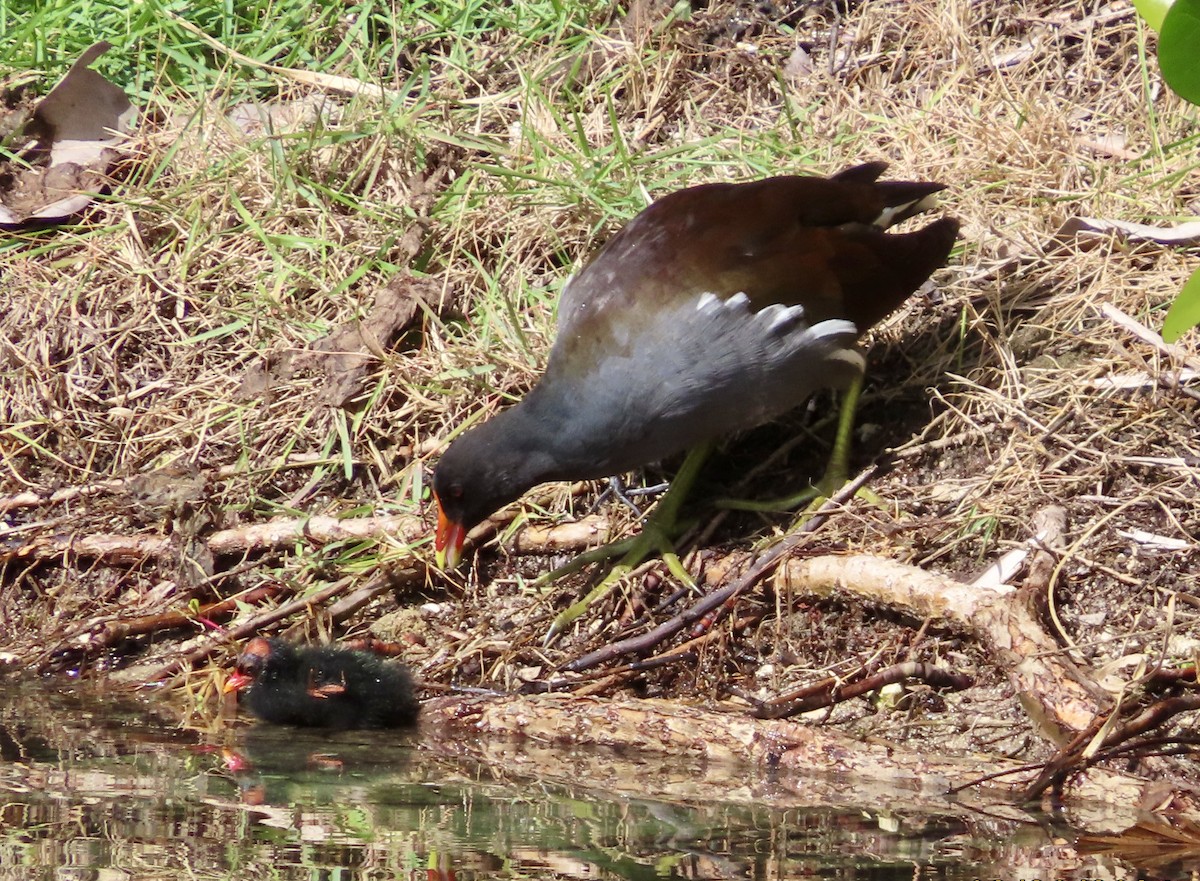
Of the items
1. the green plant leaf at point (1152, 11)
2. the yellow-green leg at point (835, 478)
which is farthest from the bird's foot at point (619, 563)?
the green plant leaf at point (1152, 11)

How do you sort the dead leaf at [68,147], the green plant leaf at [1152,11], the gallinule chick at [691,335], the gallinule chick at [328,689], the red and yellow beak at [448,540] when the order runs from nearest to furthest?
the green plant leaf at [1152,11] < the gallinule chick at [328,689] < the gallinule chick at [691,335] < the red and yellow beak at [448,540] < the dead leaf at [68,147]

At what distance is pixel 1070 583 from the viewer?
3.42 meters

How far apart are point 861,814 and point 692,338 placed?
150cm

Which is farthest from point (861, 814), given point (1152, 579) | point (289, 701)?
point (289, 701)

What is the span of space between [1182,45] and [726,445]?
2.64 meters

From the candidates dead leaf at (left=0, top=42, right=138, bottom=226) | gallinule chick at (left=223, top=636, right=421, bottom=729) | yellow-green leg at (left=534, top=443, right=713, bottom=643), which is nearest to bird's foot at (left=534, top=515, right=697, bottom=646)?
yellow-green leg at (left=534, top=443, right=713, bottom=643)

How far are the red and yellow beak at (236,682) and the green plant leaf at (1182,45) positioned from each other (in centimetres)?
258

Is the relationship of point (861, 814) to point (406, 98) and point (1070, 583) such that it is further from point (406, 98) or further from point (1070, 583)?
point (406, 98)

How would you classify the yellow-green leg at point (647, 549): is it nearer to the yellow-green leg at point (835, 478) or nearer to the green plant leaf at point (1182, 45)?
the yellow-green leg at point (835, 478)

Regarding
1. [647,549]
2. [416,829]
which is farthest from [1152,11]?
[647,549]

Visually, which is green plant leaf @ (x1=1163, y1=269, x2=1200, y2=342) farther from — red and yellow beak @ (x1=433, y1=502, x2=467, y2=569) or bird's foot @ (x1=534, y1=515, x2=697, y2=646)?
red and yellow beak @ (x1=433, y1=502, x2=467, y2=569)

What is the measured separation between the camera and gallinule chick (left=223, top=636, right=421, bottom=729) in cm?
341

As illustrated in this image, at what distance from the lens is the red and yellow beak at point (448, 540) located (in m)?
3.85

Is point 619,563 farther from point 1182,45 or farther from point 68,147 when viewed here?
point 68,147
